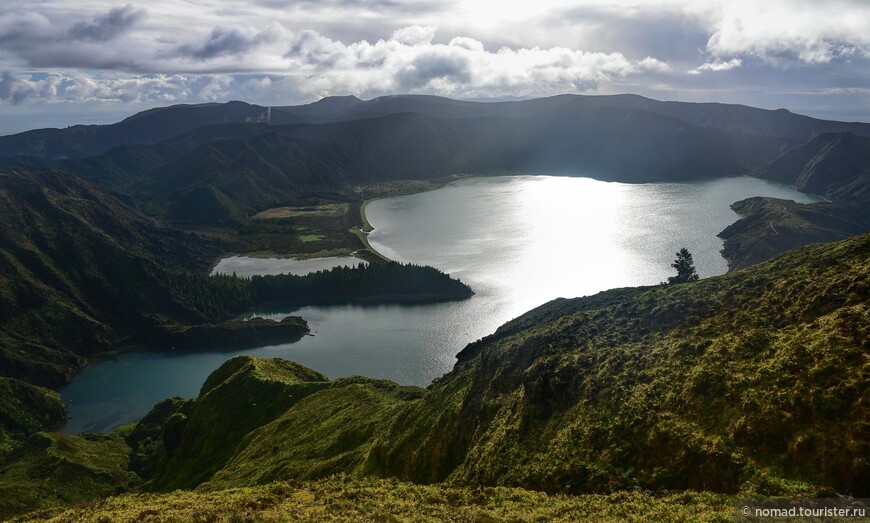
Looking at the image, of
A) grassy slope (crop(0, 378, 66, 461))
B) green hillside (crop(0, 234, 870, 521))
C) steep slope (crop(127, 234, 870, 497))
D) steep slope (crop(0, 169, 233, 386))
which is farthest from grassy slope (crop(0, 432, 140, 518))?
steep slope (crop(0, 169, 233, 386))

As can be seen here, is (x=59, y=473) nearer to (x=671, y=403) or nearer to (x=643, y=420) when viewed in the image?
(x=643, y=420)

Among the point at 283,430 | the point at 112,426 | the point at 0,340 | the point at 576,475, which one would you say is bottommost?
the point at 112,426

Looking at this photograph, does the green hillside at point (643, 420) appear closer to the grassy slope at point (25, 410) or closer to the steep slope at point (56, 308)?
the grassy slope at point (25, 410)

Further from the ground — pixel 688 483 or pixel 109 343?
pixel 688 483

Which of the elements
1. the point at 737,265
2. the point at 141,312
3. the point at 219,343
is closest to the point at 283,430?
the point at 219,343

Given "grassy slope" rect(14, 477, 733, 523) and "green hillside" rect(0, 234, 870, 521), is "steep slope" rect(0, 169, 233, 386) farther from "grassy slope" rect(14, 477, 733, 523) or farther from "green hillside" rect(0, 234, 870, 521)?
"grassy slope" rect(14, 477, 733, 523)

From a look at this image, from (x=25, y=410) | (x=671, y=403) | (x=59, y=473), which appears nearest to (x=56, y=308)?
(x=25, y=410)

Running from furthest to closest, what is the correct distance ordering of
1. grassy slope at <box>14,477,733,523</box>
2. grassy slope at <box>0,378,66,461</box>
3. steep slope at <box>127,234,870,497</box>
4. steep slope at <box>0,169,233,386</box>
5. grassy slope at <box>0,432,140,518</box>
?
steep slope at <box>0,169,233,386</box> → grassy slope at <box>0,378,66,461</box> → grassy slope at <box>0,432,140,518</box> → steep slope at <box>127,234,870,497</box> → grassy slope at <box>14,477,733,523</box>

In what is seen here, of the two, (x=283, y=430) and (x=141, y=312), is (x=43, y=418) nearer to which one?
(x=141, y=312)

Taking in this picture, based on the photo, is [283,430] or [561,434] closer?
[561,434]
